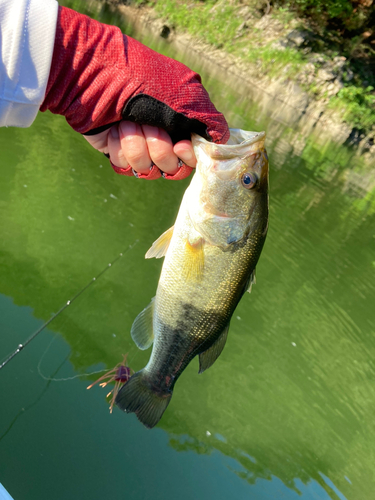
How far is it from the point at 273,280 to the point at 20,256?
392 cm

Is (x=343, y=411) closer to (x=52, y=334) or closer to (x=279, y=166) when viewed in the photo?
(x=52, y=334)

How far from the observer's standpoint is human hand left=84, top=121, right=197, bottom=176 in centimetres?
180

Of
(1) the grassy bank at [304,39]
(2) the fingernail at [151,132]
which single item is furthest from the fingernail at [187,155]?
(1) the grassy bank at [304,39]

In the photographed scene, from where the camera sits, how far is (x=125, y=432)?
366cm

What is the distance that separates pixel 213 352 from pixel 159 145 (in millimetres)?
1193

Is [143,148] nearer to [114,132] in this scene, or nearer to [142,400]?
[114,132]

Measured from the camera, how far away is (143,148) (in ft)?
5.93

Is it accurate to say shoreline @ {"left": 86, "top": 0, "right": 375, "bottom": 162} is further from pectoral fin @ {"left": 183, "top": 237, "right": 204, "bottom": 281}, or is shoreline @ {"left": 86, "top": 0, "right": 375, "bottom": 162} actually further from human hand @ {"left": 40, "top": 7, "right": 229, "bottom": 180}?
human hand @ {"left": 40, "top": 7, "right": 229, "bottom": 180}

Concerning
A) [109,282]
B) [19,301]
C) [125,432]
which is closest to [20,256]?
A: [19,301]

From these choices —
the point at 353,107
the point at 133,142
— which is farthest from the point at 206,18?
the point at 133,142

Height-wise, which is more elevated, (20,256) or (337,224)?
(20,256)

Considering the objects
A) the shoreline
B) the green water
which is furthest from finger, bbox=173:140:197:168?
the shoreline

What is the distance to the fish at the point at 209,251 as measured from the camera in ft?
6.58

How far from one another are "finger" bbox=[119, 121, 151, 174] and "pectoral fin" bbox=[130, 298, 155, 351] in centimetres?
90
